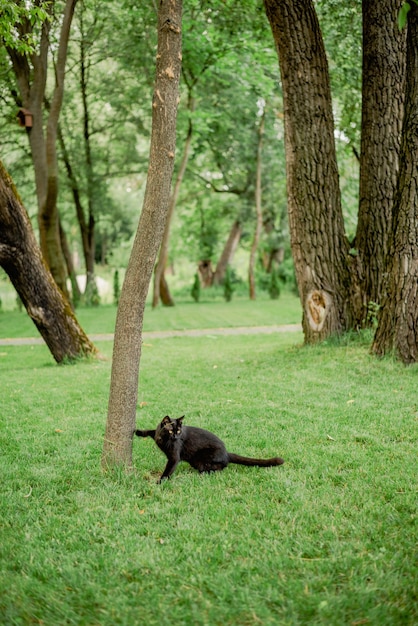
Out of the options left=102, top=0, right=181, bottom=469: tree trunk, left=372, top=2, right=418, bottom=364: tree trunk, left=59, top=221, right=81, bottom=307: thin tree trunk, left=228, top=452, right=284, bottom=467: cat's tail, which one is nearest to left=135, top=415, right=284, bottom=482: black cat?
left=228, top=452, right=284, bottom=467: cat's tail

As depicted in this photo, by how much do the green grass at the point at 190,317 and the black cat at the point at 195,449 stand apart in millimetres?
11302

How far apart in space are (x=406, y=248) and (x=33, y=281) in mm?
5611

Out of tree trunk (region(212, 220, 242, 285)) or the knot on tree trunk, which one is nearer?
the knot on tree trunk

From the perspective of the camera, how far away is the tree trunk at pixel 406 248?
757 centimetres

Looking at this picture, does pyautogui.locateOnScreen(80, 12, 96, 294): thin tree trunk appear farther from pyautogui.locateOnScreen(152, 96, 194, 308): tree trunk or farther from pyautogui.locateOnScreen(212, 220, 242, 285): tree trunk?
pyautogui.locateOnScreen(212, 220, 242, 285): tree trunk

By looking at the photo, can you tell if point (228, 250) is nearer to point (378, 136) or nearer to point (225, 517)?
point (378, 136)

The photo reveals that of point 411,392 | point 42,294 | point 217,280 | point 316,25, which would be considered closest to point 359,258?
point 411,392

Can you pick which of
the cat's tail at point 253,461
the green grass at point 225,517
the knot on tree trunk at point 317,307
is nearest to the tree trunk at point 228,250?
the knot on tree trunk at point 317,307

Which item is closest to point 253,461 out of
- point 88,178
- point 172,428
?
point 172,428

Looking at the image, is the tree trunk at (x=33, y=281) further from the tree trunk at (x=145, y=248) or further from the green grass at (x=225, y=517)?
the tree trunk at (x=145, y=248)

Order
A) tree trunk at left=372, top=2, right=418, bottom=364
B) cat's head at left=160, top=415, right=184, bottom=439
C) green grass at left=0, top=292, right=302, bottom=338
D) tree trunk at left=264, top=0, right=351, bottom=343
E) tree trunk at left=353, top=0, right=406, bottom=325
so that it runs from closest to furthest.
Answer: cat's head at left=160, top=415, right=184, bottom=439 → tree trunk at left=372, top=2, right=418, bottom=364 → tree trunk at left=264, top=0, right=351, bottom=343 → tree trunk at left=353, top=0, right=406, bottom=325 → green grass at left=0, top=292, right=302, bottom=338

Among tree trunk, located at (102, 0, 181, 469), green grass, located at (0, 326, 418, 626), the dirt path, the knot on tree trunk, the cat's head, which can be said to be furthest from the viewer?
the dirt path

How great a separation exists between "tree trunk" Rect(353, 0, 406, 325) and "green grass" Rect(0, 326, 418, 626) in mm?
2457

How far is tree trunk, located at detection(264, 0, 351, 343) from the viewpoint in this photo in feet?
29.1
